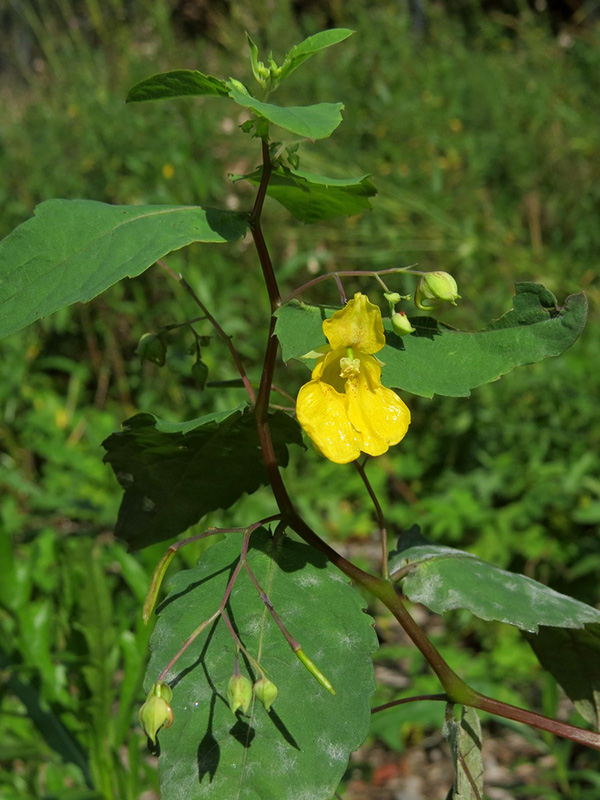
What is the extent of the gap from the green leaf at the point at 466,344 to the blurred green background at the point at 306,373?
108 centimetres

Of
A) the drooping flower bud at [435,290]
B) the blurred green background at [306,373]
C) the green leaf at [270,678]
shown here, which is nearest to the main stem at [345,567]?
the green leaf at [270,678]

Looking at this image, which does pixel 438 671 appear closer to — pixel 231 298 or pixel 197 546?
pixel 197 546

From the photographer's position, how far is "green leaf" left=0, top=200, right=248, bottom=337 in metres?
0.73

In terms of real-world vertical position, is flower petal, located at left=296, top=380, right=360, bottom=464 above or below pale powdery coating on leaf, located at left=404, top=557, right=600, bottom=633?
above

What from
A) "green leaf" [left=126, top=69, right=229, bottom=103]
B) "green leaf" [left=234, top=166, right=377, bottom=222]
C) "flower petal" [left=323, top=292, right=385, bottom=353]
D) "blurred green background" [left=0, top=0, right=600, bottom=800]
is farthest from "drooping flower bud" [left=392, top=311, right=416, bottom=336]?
"blurred green background" [left=0, top=0, right=600, bottom=800]

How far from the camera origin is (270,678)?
0.75 m

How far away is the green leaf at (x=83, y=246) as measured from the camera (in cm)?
73

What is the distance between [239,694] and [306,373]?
9.68ft

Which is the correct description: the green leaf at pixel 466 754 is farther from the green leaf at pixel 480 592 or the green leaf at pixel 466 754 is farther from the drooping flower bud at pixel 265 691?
the drooping flower bud at pixel 265 691

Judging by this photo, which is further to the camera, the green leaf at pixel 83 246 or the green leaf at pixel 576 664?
the green leaf at pixel 576 664

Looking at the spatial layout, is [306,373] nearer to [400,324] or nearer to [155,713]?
[400,324]

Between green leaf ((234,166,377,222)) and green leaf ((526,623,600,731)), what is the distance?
57 cm

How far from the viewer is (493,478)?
121 inches

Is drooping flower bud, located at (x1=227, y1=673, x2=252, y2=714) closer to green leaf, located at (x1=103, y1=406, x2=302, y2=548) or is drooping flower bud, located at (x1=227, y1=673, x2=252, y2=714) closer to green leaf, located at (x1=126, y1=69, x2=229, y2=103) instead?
green leaf, located at (x1=103, y1=406, x2=302, y2=548)
